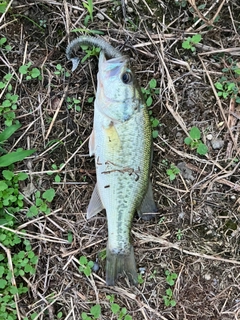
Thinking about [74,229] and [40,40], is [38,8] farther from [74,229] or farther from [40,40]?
[74,229]

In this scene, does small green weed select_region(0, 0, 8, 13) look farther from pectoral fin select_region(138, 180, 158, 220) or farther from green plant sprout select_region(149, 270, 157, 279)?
green plant sprout select_region(149, 270, 157, 279)

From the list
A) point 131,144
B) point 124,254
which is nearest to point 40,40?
point 131,144

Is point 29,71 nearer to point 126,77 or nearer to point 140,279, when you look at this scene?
point 126,77

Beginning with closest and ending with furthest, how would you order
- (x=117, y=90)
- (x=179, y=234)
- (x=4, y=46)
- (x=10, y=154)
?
(x=117, y=90) < (x=10, y=154) < (x=4, y=46) < (x=179, y=234)

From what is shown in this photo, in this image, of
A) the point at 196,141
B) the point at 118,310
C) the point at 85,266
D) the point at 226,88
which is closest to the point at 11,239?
the point at 85,266

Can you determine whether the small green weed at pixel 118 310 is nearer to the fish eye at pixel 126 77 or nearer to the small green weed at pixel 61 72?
the fish eye at pixel 126 77
